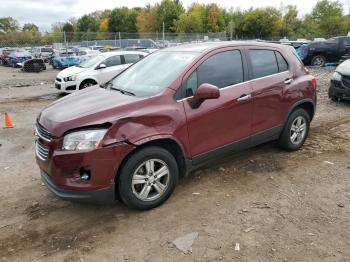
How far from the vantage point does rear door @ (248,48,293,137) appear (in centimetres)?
496

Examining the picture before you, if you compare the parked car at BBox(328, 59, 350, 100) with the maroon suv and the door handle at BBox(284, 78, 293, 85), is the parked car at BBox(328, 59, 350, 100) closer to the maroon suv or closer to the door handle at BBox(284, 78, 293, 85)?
the maroon suv

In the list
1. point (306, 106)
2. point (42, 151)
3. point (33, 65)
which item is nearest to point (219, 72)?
point (306, 106)

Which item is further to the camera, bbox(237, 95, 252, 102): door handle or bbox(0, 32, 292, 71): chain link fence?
bbox(0, 32, 292, 71): chain link fence

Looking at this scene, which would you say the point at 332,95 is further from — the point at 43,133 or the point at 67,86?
the point at 67,86

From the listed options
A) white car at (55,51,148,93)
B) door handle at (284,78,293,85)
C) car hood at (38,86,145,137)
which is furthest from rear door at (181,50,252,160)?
white car at (55,51,148,93)

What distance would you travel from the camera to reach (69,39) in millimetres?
30078

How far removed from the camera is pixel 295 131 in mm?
5730

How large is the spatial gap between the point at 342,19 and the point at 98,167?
212 ft

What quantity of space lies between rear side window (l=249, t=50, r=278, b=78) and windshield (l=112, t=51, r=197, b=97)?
3.22 feet

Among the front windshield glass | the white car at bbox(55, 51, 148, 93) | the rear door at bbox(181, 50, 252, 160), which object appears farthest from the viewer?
the front windshield glass

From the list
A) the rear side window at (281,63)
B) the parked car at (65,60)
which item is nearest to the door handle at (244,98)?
the rear side window at (281,63)

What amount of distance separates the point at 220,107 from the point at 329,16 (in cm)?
6333

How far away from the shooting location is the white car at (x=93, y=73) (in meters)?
12.2

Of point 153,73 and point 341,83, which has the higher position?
point 153,73
